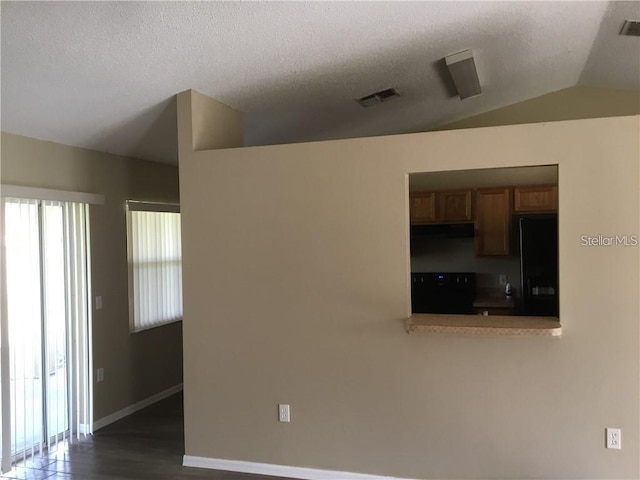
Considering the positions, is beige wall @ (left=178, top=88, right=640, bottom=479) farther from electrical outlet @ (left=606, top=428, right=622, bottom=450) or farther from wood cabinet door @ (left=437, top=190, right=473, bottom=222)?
wood cabinet door @ (left=437, top=190, right=473, bottom=222)

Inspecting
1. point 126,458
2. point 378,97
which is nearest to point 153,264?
point 126,458

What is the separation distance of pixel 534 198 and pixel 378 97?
2094mm

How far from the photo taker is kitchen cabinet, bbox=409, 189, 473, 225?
233 inches

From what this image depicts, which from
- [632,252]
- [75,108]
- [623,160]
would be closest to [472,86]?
[623,160]

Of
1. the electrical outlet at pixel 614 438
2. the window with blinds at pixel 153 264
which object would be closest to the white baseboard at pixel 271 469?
the electrical outlet at pixel 614 438

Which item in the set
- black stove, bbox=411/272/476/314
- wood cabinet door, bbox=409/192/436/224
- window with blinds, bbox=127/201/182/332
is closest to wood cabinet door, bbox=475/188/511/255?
black stove, bbox=411/272/476/314

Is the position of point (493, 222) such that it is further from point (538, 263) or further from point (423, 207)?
point (538, 263)

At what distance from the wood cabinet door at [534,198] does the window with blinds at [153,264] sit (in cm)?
348

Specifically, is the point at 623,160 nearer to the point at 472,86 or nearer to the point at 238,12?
the point at 472,86

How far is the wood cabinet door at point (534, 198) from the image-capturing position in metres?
5.58

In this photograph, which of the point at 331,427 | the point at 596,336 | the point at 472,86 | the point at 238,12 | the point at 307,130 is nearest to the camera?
the point at 238,12

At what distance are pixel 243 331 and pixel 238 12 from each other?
6.55 ft

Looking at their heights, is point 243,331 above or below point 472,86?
below

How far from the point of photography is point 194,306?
3.86m
